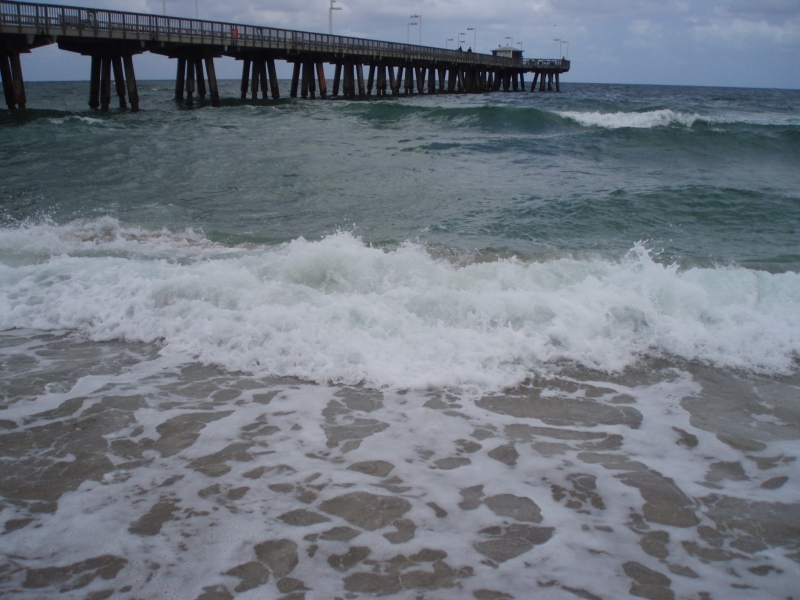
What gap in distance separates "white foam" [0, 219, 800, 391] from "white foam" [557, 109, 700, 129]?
1693 centimetres

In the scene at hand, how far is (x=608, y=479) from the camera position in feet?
10.6

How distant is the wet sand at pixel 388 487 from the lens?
2.51 meters

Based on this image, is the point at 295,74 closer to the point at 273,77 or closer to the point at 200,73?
the point at 273,77

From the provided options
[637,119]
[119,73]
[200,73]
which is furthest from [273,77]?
[637,119]

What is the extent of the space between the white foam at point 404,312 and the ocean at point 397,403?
0.09ft

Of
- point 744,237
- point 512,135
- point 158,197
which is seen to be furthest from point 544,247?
point 512,135

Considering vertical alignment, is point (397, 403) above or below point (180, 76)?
below

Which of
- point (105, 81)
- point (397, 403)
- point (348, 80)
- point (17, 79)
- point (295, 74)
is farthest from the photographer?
point (348, 80)

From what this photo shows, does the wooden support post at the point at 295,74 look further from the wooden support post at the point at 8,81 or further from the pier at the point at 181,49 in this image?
the wooden support post at the point at 8,81

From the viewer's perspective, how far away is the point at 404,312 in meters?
5.38

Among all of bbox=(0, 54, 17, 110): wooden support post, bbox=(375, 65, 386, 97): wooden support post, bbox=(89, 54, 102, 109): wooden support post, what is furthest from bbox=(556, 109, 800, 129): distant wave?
bbox=(375, 65, 386, 97): wooden support post

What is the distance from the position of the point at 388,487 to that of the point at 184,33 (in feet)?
94.0

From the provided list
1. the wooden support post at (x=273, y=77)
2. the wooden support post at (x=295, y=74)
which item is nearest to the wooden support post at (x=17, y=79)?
the wooden support post at (x=273, y=77)

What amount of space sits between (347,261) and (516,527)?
401 cm
